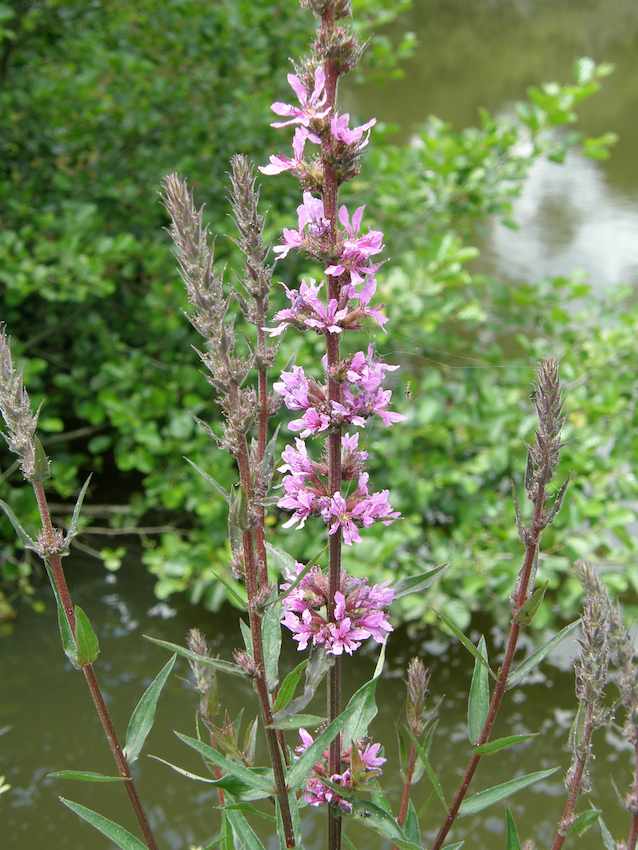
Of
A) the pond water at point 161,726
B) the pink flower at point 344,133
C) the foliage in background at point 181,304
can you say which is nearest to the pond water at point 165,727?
the pond water at point 161,726

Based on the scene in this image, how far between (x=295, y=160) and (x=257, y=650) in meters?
0.66

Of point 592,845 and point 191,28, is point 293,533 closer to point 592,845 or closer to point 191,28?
point 592,845

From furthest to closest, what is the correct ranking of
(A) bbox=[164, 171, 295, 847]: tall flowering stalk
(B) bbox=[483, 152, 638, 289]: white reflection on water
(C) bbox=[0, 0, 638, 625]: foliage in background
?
(B) bbox=[483, 152, 638, 289]: white reflection on water → (C) bbox=[0, 0, 638, 625]: foliage in background → (A) bbox=[164, 171, 295, 847]: tall flowering stalk

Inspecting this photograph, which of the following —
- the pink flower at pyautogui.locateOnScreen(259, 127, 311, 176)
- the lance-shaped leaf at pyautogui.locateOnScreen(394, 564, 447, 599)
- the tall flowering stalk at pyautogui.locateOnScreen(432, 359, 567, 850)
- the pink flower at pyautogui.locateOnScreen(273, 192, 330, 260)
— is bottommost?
the lance-shaped leaf at pyautogui.locateOnScreen(394, 564, 447, 599)

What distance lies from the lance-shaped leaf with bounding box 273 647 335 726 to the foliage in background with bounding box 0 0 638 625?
1.95 meters

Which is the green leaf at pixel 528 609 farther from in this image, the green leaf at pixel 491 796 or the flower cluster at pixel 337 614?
the green leaf at pixel 491 796

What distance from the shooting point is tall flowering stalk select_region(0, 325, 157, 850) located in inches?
45.1

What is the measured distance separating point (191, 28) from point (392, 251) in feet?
5.13

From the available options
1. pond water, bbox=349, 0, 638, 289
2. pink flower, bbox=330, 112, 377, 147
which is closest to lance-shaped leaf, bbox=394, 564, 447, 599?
pink flower, bbox=330, 112, 377, 147

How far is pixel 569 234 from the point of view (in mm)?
8070

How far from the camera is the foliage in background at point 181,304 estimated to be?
3.56 metres

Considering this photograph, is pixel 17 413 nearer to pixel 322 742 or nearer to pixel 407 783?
pixel 322 742

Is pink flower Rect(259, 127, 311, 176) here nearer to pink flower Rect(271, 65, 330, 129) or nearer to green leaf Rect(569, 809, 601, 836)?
pink flower Rect(271, 65, 330, 129)

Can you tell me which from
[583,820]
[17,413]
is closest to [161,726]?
[583,820]
